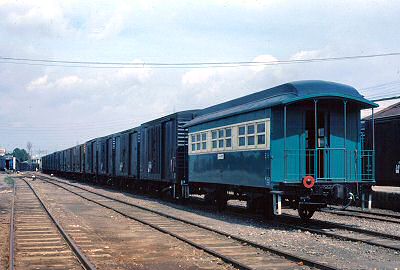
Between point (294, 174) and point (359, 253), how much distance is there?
12.8ft

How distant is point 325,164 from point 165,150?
432 inches

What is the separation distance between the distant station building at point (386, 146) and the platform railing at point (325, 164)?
6.97m

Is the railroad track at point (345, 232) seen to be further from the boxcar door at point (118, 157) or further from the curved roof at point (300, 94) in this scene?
the boxcar door at point (118, 157)

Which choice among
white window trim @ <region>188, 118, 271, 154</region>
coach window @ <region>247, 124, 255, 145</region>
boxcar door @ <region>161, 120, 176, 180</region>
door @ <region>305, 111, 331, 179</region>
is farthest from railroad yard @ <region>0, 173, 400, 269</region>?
boxcar door @ <region>161, 120, 176, 180</region>

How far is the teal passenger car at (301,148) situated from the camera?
1348 cm

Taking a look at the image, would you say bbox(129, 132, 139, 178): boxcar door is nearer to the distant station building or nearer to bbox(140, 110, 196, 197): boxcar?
bbox(140, 110, 196, 197): boxcar

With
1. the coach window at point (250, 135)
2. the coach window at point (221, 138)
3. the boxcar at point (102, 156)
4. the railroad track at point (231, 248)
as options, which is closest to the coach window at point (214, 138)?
the coach window at point (221, 138)

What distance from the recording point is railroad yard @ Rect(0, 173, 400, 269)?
30.3 ft

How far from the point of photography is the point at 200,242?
11.5 metres

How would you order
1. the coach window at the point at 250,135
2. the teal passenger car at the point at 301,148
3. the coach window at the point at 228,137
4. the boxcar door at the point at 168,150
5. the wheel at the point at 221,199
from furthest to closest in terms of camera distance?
the boxcar door at the point at 168,150 → the wheel at the point at 221,199 → the coach window at the point at 228,137 → the coach window at the point at 250,135 → the teal passenger car at the point at 301,148

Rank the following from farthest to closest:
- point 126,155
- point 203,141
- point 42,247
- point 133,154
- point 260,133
Answer: point 126,155 < point 133,154 < point 203,141 < point 260,133 < point 42,247


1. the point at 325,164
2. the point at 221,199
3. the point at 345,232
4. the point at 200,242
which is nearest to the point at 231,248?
the point at 200,242

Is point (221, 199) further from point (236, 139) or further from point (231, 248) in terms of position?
point (231, 248)

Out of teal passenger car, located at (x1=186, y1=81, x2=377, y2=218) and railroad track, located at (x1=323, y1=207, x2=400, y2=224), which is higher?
teal passenger car, located at (x1=186, y1=81, x2=377, y2=218)
